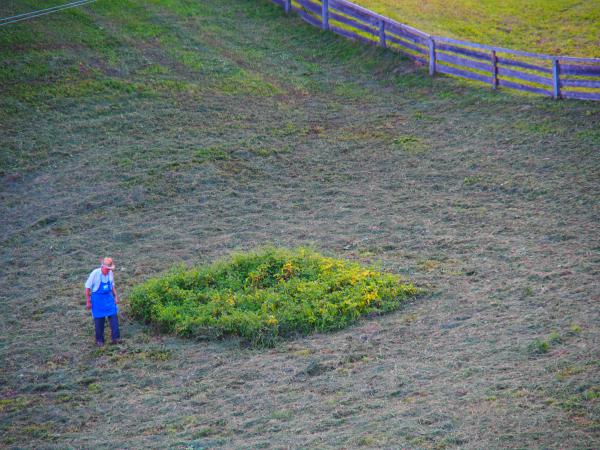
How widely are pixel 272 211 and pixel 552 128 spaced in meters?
7.44

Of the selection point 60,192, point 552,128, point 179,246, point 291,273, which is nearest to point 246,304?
point 291,273

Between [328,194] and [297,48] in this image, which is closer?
[328,194]

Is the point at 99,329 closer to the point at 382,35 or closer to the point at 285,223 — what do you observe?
the point at 285,223

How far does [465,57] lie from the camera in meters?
22.7

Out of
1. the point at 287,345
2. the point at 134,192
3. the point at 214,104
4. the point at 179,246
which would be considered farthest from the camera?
the point at 214,104

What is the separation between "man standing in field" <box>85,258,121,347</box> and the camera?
11.7m

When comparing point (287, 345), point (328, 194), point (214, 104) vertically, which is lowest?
point (287, 345)

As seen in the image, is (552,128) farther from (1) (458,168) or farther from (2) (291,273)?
(2) (291,273)

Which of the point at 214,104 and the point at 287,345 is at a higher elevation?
the point at 214,104

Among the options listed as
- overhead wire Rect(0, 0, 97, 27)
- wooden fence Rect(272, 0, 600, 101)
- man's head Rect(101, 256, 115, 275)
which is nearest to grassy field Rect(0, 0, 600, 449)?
overhead wire Rect(0, 0, 97, 27)

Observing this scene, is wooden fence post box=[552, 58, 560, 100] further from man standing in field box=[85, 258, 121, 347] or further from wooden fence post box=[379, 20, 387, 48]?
man standing in field box=[85, 258, 121, 347]

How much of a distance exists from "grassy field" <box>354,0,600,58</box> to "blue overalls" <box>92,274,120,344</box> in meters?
17.2

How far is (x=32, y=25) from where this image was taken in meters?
26.1

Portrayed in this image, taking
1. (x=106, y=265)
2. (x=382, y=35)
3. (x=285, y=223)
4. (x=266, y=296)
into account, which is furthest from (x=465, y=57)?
(x=106, y=265)
